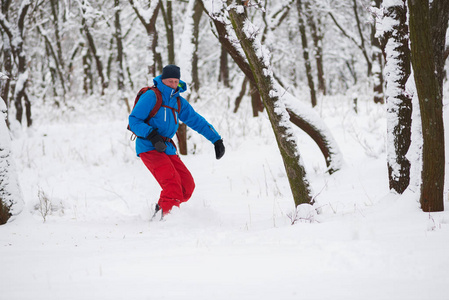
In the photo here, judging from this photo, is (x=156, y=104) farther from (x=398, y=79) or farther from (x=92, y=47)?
(x=92, y=47)

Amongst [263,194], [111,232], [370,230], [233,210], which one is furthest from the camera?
[263,194]

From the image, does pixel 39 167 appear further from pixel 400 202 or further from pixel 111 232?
pixel 400 202

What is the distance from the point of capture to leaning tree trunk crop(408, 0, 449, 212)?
2.50 metres

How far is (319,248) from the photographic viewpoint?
2.34m

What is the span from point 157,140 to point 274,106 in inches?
47.0

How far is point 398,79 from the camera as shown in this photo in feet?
11.2

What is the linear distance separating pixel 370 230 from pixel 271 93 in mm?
1443

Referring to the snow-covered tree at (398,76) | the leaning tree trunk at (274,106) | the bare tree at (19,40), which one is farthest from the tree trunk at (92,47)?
the snow-covered tree at (398,76)

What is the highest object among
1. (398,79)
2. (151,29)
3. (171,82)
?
(151,29)

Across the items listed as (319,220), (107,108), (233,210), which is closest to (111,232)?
(233,210)

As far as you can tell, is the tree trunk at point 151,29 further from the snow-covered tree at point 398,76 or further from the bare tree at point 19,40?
the snow-covered tree at point 398,76

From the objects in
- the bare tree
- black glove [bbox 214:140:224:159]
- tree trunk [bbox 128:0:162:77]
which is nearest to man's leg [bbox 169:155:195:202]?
black glove [bbox 214:140:224:159]

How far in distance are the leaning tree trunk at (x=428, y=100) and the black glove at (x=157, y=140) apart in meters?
2.25

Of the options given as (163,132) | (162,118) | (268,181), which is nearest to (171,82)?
(162,118)
